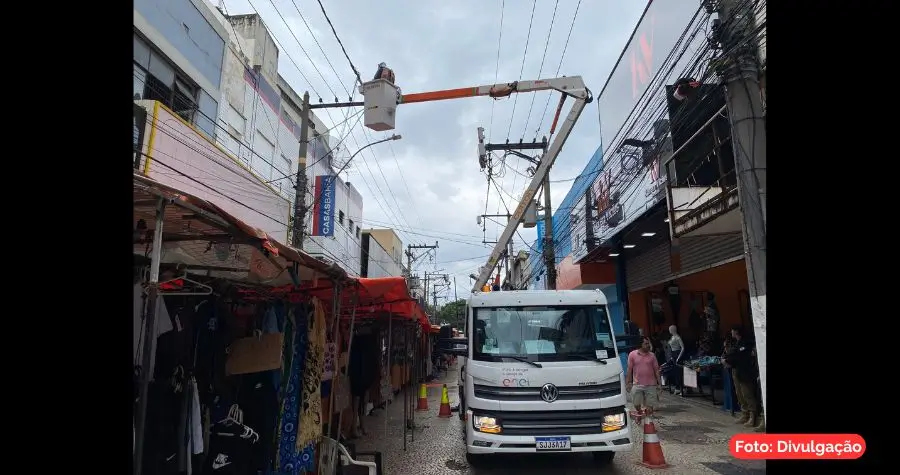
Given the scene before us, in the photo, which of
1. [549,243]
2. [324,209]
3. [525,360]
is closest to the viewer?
[525,360]

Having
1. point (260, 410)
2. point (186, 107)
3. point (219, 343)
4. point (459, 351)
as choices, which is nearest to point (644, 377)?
point (459, 351)

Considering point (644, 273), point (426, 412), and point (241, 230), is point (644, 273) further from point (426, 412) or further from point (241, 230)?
point (241, 230)

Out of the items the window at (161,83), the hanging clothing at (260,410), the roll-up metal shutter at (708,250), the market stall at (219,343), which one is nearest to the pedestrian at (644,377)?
the roll-up metal shutter at (708,250)

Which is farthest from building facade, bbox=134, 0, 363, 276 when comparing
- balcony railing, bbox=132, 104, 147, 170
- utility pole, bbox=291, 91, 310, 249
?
utility pole, bbox=291, 91, 310, 249

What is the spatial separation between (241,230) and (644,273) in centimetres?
1358

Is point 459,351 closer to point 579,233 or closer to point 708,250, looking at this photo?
point 708,250

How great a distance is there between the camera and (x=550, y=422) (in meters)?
5.43

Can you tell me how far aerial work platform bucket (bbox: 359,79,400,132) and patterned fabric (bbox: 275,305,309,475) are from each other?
5.28 m

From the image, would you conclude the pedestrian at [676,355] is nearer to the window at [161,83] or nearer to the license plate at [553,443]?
the license plate at [553,443]

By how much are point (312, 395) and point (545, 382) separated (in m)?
2.61

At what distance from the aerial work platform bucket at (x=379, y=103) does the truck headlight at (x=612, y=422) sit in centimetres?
661

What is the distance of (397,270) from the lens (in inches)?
1576

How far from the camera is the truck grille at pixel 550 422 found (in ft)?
17.7
